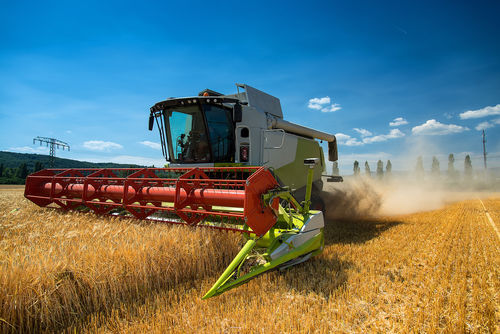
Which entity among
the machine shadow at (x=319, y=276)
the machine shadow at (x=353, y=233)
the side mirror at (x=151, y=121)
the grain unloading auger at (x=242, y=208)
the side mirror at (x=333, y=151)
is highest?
the side mirror at (x=151, y=121)

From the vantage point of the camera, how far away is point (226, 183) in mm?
4086

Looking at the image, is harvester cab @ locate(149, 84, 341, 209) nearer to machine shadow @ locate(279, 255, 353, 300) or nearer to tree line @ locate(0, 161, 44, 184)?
machine shadow @ locate(279, 255, 353, 300)

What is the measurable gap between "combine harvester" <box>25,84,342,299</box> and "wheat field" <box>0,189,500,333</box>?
0.89 feet

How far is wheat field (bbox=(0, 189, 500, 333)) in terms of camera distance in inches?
75.1

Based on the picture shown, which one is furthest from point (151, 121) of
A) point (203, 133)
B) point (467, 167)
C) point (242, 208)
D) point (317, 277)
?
point (467, 167)

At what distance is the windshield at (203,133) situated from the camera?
4.59m

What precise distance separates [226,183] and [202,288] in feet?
5.91

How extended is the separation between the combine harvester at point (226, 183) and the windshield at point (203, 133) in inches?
0.7

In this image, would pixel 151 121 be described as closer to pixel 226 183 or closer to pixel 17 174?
pixel 226 183

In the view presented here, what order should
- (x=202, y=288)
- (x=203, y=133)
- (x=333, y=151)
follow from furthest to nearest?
(x=333, y=151) < (x=203, y=133) < (x=202, y=288)

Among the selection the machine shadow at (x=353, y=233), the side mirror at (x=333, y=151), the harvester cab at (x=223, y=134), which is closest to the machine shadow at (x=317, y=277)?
the machine shadow at (x=353, y=233)

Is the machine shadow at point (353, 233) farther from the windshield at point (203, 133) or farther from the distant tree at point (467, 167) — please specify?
the distant tree at point (467, 167)

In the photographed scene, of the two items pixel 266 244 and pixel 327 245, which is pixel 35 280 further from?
pixel 327 245

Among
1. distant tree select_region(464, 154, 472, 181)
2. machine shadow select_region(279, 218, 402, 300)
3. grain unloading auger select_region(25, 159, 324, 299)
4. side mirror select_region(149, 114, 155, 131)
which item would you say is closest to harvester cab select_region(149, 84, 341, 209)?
side mirror select_region(149, 114, 155, 131)
